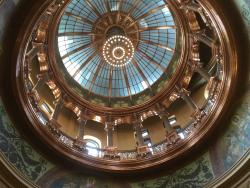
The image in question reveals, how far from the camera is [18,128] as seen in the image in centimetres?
1568

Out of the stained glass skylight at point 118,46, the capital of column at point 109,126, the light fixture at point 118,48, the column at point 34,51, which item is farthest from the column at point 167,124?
the column at point 34,51

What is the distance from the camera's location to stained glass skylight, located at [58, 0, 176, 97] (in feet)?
79.0

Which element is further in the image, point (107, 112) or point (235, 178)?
point (107, 112)

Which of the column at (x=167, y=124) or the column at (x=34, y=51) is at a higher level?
the column at (x=34, y=51)

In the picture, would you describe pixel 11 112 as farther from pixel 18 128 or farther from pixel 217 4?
pixel 217 4

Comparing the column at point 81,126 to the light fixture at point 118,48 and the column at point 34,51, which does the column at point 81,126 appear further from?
the light fixture at point 118,48

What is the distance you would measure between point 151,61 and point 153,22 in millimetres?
2795

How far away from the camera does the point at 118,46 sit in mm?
23891

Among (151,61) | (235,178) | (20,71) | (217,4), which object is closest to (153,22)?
(151,61)

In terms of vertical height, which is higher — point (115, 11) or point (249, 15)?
point (115, 11)

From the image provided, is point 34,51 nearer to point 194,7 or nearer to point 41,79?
point 41,79

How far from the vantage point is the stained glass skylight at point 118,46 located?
24.1 m

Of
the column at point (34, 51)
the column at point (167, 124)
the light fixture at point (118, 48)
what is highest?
the light fixture at point (118, 48)

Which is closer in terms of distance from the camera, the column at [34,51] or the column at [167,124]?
the column at [34,51]
